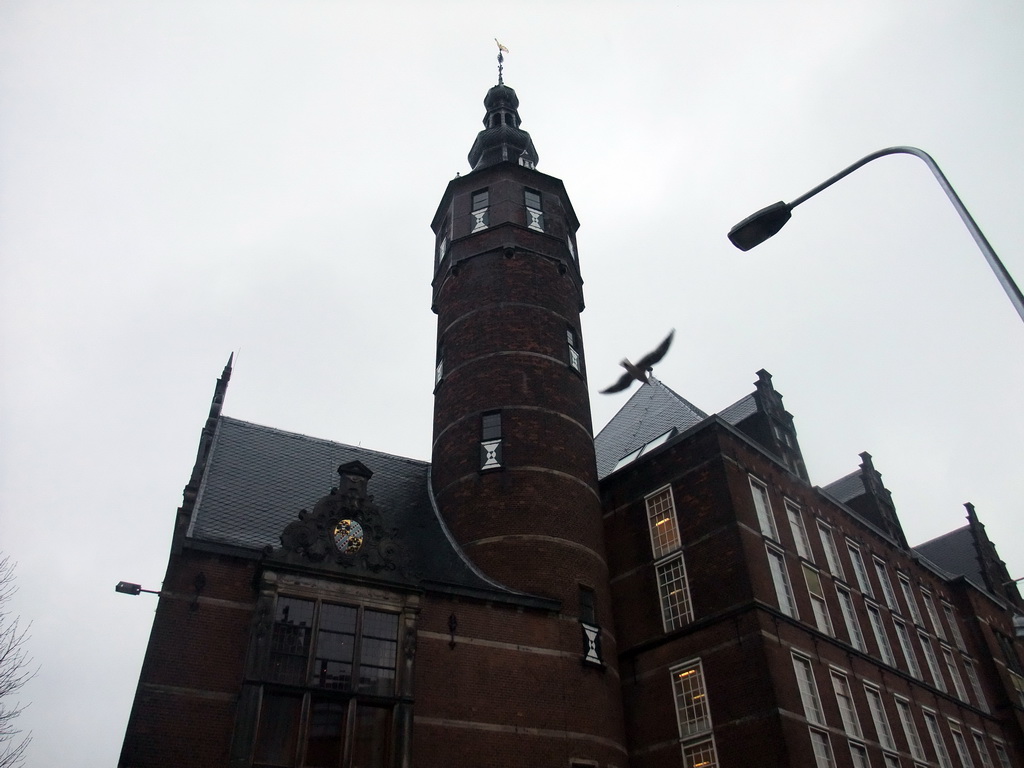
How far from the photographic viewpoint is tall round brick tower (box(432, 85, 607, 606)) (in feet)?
72.7

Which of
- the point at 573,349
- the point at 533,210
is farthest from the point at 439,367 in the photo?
the point at 533,210

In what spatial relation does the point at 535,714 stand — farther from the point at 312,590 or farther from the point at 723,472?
the point at 723,472

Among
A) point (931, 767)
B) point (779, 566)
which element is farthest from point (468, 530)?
point (931, 767)

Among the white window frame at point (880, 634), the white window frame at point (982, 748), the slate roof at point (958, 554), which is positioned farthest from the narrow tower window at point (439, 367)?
the slate roof at point (958, 554)

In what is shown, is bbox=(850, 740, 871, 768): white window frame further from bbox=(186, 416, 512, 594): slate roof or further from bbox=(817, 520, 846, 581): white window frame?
bbox=(186, 416, 512, 594): slate roof

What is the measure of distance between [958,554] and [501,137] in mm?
29111

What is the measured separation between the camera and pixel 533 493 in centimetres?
2267

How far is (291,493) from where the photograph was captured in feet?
72.1

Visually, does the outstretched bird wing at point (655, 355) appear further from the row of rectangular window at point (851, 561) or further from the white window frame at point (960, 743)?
the white window frame at point (960, 743)

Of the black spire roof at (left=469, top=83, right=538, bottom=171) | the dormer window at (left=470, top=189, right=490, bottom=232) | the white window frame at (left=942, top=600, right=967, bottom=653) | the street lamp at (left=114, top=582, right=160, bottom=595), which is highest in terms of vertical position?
the black spire roof at (left=469, top=83, right=538, bottom=171)

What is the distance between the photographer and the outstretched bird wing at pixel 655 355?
1009 inches

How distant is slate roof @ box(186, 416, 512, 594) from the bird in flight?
22.3 feet

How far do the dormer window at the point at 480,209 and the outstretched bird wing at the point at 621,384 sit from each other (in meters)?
7.39

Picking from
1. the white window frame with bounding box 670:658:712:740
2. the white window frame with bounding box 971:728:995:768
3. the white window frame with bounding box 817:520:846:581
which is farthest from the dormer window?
the white window frame with bounding box 971:728:995:768
